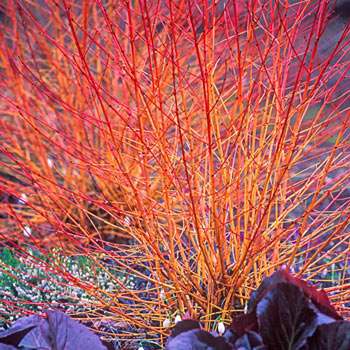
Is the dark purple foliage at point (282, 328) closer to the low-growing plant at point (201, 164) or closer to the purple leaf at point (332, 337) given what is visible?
the purple leaf at point (332, 337)

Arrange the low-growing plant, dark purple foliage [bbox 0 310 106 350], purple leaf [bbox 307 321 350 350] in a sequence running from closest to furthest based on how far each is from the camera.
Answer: purple leaf [bbox 307 321 350 350] → dark purple foliage [bbox 0 310 106 350] → the low-growing plant

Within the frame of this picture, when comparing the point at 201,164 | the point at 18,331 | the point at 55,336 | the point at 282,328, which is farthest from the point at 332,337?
the point at 201,164

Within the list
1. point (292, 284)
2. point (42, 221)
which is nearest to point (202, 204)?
point (292, 284)

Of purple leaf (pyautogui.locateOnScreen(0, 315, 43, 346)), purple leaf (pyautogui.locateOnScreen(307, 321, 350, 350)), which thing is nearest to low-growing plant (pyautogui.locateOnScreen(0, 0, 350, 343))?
purple leaf (pyautogui.locateOnScreen(0, 315, 43, 346))

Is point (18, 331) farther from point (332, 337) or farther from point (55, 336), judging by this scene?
point (332, 337)

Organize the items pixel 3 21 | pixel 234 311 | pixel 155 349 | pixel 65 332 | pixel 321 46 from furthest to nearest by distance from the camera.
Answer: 1. pixel 3 21
2. pixel 321 46
3. pixel 155 349
4. pixel 234 311
5. pixel 65 332

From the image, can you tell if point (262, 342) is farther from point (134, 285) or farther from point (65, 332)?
point (134, 285)

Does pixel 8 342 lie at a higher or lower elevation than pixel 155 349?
higher

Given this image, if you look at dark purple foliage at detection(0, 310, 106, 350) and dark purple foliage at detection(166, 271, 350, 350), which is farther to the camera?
dark purple foliage at detection(0, 310, 106, 350)

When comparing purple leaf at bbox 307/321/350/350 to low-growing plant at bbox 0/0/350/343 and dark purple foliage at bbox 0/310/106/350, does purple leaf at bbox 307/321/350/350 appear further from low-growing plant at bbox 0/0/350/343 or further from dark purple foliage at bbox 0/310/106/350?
dark purple foliage at bbox 0/310/106/350

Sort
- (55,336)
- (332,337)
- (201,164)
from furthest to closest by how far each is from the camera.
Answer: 1. (201,164)
2. (55,336)
3. (332,337)

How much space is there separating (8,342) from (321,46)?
394cm

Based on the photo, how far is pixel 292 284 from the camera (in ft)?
3.58

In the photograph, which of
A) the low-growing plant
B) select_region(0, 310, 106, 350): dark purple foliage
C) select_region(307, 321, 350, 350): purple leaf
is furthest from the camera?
the low-growing plant
